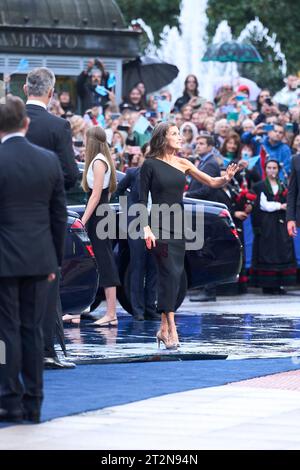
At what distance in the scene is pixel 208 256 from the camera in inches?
704

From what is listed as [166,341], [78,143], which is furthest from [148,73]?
[166,341]

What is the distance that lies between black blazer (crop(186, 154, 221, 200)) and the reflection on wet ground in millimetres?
1941

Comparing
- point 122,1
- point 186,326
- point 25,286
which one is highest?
point 122,1

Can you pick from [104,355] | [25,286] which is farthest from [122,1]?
[25,286]

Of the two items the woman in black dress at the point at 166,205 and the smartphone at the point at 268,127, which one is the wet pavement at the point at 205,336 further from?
the smartphone at the point at 268,127

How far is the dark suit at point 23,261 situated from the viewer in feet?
31.7

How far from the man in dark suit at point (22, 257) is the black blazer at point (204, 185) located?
31.9 ft

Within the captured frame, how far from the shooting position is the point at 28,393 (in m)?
9.70

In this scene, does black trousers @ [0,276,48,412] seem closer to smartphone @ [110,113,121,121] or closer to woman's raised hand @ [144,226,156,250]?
woman's raised hand @ [144,226,156,250]

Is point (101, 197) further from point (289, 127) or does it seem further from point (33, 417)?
point (289, 127)

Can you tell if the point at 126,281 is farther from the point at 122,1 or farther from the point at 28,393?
the point at 122,1

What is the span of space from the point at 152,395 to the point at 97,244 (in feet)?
19.3

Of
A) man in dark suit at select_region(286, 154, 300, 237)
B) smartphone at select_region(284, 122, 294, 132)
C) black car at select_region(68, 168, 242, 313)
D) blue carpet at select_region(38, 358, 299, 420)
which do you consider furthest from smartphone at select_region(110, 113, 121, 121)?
blue carpet at select_region(38, 358, 299, 420)

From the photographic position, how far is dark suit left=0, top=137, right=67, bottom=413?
31.7 ft
